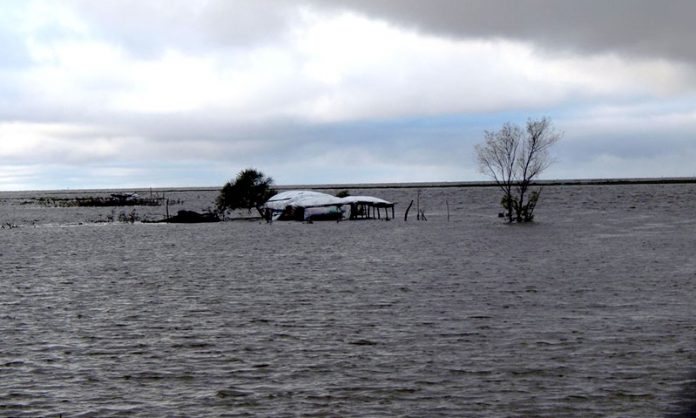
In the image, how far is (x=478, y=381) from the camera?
16750mm

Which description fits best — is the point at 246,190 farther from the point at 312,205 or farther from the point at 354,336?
A: the point at 354,336

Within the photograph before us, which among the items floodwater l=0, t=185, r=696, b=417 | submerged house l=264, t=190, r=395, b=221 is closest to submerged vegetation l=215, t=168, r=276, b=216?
submerged house l=264, t=190, r=395, b=221

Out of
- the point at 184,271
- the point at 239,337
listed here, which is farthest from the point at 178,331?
the point at 184,271

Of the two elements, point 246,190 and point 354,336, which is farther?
point 246,190

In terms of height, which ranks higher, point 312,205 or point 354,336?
point 312,205

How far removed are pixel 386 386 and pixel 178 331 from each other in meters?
8.66

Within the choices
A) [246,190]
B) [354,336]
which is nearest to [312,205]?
[246,190]

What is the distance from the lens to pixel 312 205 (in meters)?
92.5

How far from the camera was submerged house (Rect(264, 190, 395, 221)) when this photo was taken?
92.1 meters

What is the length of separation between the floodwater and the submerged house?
45.9 metres

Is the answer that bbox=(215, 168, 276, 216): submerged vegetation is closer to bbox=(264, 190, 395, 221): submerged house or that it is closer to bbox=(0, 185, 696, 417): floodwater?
bbox=(264, 190, 395, 221): submerged house

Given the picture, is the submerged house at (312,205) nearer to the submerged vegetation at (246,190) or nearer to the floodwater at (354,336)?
the submerged vegetation at (246,190)

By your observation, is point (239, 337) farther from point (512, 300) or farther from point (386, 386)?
point (512, 300)

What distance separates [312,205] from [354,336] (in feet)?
233
